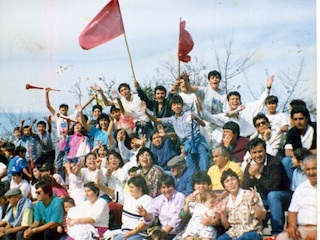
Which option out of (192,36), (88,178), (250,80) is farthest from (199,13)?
(88,178)

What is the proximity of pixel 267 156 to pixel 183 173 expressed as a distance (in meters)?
0.73

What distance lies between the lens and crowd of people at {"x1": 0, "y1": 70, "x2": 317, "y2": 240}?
527cm

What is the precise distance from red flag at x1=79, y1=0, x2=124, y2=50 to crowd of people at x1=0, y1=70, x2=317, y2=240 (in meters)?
0.39

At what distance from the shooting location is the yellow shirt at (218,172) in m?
5.45

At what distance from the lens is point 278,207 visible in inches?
207

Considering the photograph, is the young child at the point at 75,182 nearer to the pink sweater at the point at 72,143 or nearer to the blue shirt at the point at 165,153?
the pink sweater at the point at 72,143

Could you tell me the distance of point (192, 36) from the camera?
5.77 metres

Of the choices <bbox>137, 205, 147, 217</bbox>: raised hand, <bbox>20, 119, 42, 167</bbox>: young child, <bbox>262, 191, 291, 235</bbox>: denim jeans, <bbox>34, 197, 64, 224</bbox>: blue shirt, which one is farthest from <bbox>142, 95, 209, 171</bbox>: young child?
<bbox>20, 119, 42, 167</bbox>: young child

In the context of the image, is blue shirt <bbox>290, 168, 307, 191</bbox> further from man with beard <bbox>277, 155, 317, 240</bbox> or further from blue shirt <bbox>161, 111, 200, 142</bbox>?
blue shirt <bbox>161, 111, 200, 142</bbox>

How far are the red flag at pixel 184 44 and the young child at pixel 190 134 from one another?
12.1 inches

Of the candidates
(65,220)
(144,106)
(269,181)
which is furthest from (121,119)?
(269,181)

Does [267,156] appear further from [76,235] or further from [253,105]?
[76,235]

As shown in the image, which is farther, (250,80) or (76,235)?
(76,235)

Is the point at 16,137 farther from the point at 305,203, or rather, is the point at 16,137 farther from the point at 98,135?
the point at 305,203
